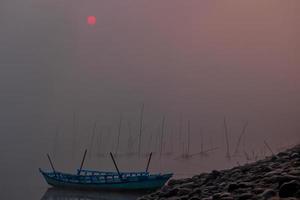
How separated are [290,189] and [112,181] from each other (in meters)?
21.2

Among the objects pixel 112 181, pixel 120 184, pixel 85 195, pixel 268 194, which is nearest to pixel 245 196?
pixel 268 194

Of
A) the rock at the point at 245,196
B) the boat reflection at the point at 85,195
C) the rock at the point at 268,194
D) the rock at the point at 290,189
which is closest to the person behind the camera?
the rock at the point at 290,189

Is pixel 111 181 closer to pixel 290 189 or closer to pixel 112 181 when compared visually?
pixel 112 181

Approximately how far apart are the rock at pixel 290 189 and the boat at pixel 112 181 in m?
18.0

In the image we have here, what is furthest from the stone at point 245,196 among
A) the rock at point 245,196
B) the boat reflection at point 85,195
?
the boat reflection at point 85,195

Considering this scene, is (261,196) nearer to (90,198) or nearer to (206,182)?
(206,182)

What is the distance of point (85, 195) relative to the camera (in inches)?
1000

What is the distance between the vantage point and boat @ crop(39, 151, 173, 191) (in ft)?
74.7

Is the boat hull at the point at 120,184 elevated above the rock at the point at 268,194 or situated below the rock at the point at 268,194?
above

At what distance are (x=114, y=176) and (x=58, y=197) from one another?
3552 mm

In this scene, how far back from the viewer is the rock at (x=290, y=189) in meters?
4.54

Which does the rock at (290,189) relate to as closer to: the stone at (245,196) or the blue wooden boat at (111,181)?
the stone at (245,196)

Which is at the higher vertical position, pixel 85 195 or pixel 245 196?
pixel 85 195

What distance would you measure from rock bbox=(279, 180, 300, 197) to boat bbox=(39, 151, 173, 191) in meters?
18.0
